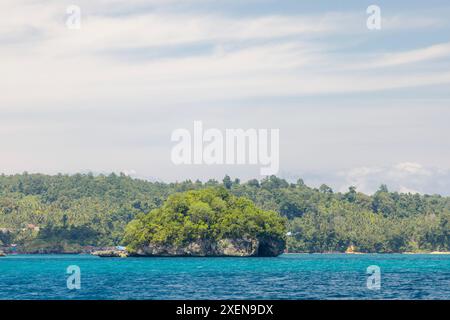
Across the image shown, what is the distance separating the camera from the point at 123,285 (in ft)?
339

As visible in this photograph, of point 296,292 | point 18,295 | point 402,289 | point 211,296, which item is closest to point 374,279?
point 402,289
